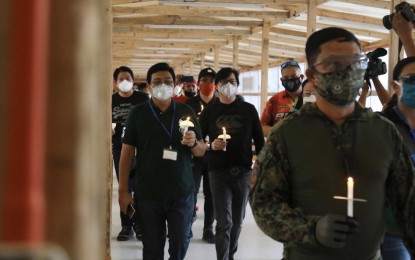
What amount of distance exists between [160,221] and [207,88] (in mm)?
2260

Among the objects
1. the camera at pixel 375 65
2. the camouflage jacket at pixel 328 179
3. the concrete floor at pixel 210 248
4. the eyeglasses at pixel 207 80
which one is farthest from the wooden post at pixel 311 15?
the camouflage jacket at pixel 328 179

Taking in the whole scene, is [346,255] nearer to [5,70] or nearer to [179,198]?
[5,70]

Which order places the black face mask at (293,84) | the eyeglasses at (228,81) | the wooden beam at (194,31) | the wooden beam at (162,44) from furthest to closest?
the wooden beam at (162,44)
the wooden beam at (194,31)
the black face mask at (293,84)
the eyeglasses at (228,81)

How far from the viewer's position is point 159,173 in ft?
11.2

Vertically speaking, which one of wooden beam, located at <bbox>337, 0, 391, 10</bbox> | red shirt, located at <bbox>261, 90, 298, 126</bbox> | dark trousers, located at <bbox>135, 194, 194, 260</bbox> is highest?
wooden beam, located at <bbox>337, 0, 391, 10</bbox>

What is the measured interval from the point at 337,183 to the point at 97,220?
1.19 m

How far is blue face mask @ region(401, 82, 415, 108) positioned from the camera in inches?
102

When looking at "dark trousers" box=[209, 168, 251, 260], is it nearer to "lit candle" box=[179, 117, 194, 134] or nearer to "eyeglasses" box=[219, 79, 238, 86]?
"eyeglasses" box=[219, 79, 238, 86]

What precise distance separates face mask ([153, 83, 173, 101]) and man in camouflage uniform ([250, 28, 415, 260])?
1752mm

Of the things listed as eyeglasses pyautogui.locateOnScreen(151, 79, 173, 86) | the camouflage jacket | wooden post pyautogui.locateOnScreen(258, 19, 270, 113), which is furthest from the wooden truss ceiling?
the camouflage jacket

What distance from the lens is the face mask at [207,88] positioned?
548cm

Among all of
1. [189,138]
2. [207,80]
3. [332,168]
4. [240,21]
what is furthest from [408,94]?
[240,21]

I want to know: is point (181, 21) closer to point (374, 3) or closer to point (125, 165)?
point (374, 3)

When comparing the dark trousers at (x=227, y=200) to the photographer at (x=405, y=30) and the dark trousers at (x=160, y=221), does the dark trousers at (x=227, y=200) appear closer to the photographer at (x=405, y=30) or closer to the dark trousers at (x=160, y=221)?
the dark trousers at (x=160, y=221)
